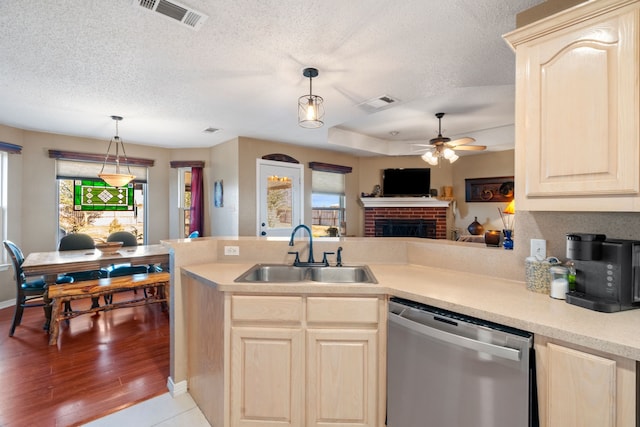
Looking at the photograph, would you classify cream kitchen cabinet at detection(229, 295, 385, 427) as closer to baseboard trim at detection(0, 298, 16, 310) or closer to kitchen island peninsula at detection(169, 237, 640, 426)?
kitchen island peninsula at detection(169, 237, 640, 426)

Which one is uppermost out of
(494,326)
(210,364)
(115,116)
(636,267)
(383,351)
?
(115,116)

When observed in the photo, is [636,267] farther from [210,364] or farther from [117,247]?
[117,247]

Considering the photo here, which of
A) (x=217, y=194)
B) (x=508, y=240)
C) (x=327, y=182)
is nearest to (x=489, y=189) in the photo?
(x=327, y=182)

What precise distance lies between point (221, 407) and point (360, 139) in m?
4.57

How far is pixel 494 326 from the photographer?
1224 mm

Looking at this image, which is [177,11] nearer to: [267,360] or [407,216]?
[267,360]

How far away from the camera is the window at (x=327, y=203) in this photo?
579 cm

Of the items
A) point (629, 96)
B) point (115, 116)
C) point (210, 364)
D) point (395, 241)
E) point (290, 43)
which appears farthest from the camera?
point (115, 116)

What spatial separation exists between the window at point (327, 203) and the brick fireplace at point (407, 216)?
55 centimetres

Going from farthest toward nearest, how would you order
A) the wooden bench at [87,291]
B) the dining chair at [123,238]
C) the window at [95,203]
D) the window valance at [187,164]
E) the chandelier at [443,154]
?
the window valance at [187,164], the window at [95,203], the dining chair at [123,238], the chandelier at [443,154], the wooden bench at [87,291]

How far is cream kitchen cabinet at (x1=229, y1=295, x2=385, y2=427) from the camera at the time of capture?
1614 mm

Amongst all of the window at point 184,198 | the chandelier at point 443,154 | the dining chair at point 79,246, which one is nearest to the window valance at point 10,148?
the dining chair at point 79,246

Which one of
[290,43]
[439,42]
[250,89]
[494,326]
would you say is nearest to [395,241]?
[494,326]

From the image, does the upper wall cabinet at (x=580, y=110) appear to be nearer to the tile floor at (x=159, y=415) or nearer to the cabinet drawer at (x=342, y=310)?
the cabinet drawer at (x=342, y=310)
